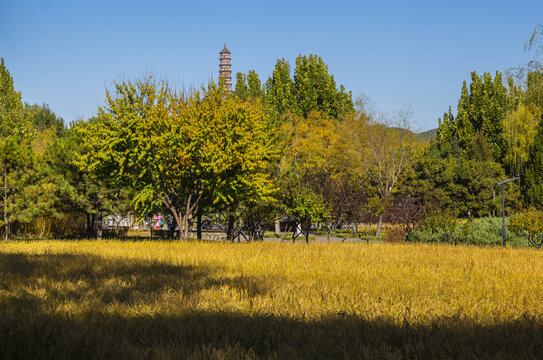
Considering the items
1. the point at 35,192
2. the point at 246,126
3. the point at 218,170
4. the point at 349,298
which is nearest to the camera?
the point at 349,298

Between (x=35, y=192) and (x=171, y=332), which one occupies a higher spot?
(x=35, y=192)

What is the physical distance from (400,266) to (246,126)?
1155 cm

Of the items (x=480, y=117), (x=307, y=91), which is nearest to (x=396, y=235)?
(x=307, y=91)

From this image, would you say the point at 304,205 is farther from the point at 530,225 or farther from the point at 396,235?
the point at 530,225

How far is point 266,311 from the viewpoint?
19.6 feet

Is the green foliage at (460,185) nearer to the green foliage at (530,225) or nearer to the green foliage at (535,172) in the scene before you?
the green foliage at (535,172)

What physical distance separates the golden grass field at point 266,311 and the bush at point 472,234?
15.3 meters

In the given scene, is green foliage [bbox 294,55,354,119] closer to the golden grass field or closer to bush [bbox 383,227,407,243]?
bush [bbox 383,227,407,243]

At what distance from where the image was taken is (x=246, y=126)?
2100cm

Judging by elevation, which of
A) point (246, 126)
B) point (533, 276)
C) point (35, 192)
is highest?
point (246, 126)

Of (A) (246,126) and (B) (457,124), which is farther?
(B) (457,124)

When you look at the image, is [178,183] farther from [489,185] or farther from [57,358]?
[489,185]

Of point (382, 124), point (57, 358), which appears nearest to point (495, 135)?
point (382, 124)

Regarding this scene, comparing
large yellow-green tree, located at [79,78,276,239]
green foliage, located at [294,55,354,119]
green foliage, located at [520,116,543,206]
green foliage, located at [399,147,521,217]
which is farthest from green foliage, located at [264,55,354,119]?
large yellow-green tree, located at [79,78,276,239]
